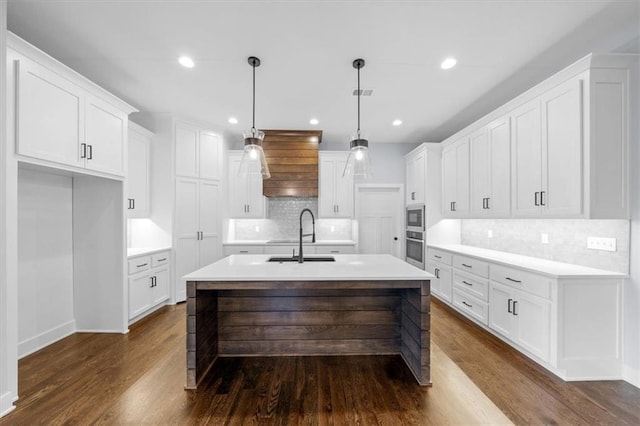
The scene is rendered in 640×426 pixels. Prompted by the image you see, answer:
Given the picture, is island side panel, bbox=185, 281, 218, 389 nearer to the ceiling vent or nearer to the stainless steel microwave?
the ceiling vent

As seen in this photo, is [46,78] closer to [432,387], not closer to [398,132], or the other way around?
[432,387]

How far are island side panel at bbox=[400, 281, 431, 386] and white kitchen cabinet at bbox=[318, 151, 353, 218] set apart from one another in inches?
115

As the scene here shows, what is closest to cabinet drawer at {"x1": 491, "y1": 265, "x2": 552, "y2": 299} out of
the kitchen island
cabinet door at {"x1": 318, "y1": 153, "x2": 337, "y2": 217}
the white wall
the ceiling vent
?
the kitchen island

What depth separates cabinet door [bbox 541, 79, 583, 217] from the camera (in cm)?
238

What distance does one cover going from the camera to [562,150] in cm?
252

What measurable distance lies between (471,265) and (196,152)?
4245 millimetres

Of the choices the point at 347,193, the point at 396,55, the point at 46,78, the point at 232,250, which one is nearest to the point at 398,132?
the point at 347,193

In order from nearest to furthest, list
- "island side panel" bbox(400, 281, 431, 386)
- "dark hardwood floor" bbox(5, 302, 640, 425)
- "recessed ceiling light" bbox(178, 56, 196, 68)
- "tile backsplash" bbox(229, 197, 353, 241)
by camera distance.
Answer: "dark hardwood floor" bbox(5, 302, 640, 425) < "island side panel" bbox(400, 281, 431, 386) < "recessed ceiling light" bbox(178, 56, 196, 68) < "tile backsplash" bbox(229, 197, 353, 241)

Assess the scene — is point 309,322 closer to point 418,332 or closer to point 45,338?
point 418,332

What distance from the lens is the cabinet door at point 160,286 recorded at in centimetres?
393

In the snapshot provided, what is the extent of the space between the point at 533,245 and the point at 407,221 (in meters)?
2.35

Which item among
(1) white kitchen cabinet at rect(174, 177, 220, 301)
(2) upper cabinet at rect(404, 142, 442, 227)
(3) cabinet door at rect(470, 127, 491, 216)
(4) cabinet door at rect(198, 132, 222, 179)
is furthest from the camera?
(2) upper cabinet at rect(404, 142, 442, 227)

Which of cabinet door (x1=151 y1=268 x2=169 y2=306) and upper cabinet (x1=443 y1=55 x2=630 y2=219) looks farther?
cabinet door (x1=151 y1=268 x2=169 y2=306)

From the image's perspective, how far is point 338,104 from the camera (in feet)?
12.6
